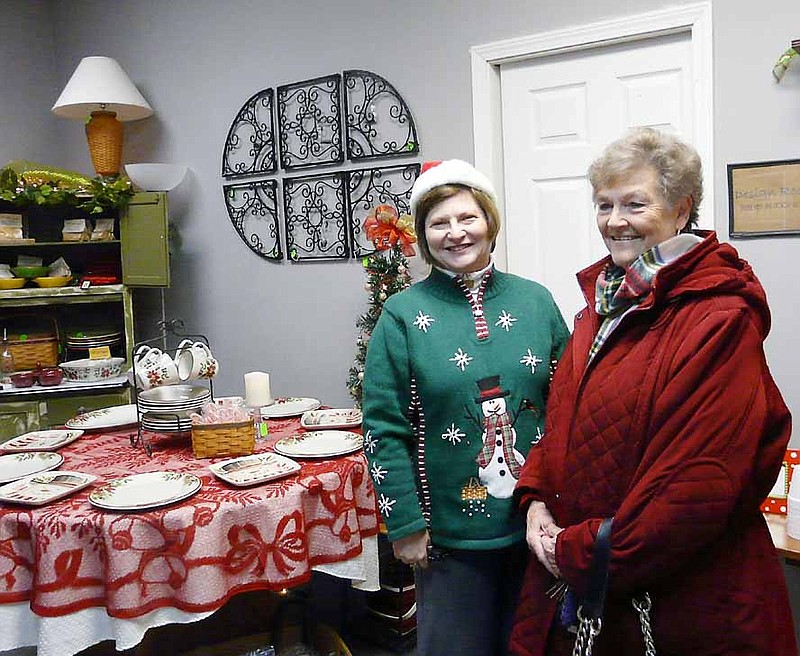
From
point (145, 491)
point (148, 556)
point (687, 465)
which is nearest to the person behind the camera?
point (687, 465)

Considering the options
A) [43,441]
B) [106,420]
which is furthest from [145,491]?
[106,420]

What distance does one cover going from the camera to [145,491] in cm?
196

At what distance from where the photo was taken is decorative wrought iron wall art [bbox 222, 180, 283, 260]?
3791 millimetres

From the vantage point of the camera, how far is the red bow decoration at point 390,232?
3.04 m

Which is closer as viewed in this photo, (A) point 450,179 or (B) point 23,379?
(A) point 450,179

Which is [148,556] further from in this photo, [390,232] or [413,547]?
[390,232]

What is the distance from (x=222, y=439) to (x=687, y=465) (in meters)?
1.42

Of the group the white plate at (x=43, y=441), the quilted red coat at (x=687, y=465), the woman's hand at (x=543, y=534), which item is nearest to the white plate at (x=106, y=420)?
the white plate at (x=43, y=441)

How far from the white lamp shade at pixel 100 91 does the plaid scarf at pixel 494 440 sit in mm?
3136

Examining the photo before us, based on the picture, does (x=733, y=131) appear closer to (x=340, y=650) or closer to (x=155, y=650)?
(x=340, y=650)

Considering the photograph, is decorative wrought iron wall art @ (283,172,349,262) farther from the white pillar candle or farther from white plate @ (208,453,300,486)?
white plate @ (208,453,300,486)

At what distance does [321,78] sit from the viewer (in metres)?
3.55

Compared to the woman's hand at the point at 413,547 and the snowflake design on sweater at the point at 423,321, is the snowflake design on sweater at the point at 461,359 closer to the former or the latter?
the snowflake design on sweater at the point at 423,321

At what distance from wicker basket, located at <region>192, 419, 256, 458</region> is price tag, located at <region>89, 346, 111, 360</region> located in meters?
1.74
